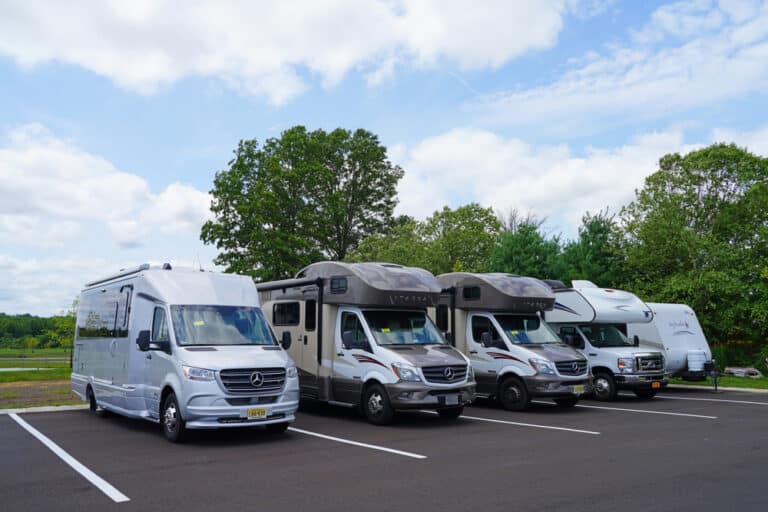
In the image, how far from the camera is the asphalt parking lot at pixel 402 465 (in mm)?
7113

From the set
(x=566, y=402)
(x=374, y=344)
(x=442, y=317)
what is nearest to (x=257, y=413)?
(x=374, y=344)

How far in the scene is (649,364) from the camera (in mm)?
17922

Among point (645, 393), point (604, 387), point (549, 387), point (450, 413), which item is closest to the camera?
point (450, 413)

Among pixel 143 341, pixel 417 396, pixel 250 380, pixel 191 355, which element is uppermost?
pixel 143 341

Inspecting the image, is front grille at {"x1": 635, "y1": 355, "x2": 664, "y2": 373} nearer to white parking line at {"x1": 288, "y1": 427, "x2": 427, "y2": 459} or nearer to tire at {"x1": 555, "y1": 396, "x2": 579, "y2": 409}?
tire at {"x1": 555, "y1": 396, "x2": 579, "y2": 409}

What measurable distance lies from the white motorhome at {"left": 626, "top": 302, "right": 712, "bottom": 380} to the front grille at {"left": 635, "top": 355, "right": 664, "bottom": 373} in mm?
2338

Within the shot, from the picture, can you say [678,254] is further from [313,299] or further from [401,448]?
[401,448]

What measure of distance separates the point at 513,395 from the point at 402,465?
6.90 metres

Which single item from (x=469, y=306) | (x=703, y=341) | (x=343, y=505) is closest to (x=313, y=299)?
(x=469, y=306)

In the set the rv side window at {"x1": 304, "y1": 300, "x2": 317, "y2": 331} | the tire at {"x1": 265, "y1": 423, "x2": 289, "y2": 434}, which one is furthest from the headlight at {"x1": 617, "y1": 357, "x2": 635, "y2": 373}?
the tire at {"x1": 265, "y1": 423, "x2": 289, "y2": 434}

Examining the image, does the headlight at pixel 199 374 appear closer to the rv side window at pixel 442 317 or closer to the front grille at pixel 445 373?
the front grille at pixel 445 373

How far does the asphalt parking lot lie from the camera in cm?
711

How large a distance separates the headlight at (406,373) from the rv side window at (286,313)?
3.55m

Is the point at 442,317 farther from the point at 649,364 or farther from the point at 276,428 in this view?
the point at 276,428
